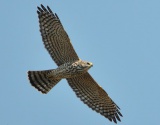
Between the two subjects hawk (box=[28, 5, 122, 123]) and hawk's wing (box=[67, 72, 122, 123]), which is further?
hawk's wing (box=[67, 72, 122, 123])

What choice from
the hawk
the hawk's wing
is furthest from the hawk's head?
the hawk's wing

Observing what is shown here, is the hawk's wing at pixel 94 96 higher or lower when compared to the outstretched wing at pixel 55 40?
lower

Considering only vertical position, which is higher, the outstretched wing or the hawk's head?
the outstretched wing

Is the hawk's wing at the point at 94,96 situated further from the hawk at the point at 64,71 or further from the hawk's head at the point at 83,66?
the hawk's head at the point at 83,66

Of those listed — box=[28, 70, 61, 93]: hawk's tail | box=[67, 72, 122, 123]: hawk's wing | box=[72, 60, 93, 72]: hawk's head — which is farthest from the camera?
box=[67, 72, 122, 123]: hawk's wing

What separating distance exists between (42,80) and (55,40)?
131 cm

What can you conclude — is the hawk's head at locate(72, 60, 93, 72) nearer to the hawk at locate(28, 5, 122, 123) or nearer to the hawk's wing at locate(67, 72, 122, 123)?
the hawk at locate(28, 5, 122, 123)

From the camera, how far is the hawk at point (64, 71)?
1714cm

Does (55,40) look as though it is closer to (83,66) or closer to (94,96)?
(83,66)

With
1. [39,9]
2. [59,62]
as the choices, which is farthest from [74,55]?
[39,9]

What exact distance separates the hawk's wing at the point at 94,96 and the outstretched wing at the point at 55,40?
77cm

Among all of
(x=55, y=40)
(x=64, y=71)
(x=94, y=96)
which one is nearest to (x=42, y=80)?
(x=64, y=71)

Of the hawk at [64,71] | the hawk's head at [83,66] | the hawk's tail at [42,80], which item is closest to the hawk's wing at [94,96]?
the hawk at [64,71]

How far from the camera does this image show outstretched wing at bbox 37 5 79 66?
56.8 feet
